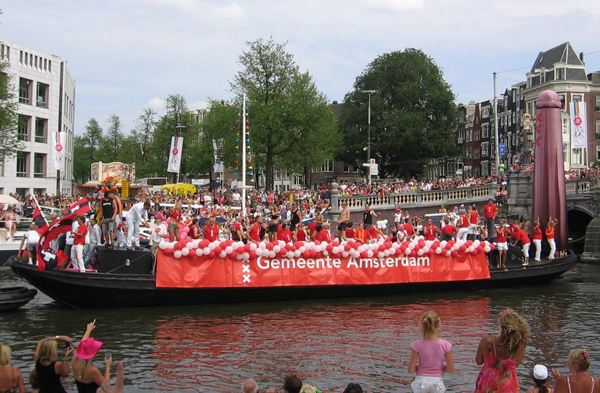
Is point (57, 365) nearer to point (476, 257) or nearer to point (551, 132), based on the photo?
point (476, 257)

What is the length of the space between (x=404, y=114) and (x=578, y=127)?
2876 centimetres

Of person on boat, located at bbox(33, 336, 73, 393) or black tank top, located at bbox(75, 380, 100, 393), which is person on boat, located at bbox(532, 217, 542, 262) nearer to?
black tank top, located at bbox(75, 380, 100, 393)

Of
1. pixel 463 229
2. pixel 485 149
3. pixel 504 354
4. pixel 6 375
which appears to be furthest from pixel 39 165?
pixel 504 354

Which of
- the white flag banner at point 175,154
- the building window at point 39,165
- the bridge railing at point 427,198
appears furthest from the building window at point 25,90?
the bridge railing at point 427,198

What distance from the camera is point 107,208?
59.1 feet

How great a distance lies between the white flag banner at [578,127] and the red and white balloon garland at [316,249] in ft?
69.0

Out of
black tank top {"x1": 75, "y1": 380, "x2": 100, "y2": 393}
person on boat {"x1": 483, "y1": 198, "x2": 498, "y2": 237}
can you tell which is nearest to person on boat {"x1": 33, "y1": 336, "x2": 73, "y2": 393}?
black tank top {"x1": 75, "y1": 380, "x2": 100, "y2": 393}

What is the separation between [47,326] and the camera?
16000 millimetres

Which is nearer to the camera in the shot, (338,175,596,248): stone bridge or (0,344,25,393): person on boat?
(0,344,25,393): person on boat

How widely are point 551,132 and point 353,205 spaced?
56.6ft

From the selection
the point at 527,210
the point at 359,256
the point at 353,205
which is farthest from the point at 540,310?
the point at 353,205

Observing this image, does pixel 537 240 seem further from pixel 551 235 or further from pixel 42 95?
pixel 42 95

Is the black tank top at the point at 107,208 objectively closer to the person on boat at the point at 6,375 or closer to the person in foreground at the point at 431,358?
the person on boat at the point at 6,375

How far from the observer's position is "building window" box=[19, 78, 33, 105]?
54906 mm
